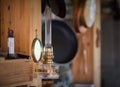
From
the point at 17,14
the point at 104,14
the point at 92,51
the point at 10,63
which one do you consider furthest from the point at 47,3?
the point at 104,14

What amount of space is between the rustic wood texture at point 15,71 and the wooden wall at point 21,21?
0.15 m

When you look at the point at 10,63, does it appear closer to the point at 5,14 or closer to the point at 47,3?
the point at 5,14

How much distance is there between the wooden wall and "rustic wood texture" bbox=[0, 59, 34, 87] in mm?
154

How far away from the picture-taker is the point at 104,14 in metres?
7.31

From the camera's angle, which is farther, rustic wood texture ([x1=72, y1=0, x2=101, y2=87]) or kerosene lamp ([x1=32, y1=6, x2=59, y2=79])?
rustic wood texture ([x1=72, y1=0, x2=101, y2=87])

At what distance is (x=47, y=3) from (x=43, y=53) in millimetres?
396

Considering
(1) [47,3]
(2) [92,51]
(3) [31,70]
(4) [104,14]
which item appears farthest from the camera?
(4) [104,14]

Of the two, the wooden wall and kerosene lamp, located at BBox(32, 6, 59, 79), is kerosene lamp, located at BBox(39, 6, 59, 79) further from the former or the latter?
the wooden wall

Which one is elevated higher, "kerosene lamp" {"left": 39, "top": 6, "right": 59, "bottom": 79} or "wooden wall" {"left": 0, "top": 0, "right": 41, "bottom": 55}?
"wooden wall" {"left": 0, "top": 0, "right": 41, "bottom": 55}

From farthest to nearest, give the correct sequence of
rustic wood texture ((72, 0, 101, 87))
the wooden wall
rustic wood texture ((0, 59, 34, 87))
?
rustic wood texture ((72, 0, 101, 87)) → the wooden wall → rustic wood texture ((0, 59, 34, 87))

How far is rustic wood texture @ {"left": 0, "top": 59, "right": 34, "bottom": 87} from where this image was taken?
161 cm

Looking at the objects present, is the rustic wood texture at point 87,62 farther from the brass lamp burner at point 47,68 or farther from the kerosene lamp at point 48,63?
the brass lamp burner at point 47,68

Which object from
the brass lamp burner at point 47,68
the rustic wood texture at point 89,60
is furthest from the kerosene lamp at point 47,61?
the rustic wood texture at point 89,60

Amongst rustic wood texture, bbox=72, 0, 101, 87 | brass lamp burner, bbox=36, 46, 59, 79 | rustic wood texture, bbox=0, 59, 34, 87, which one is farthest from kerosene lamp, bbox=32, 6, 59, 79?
rustic wood texture, bbox=72, 0, 101, 87
